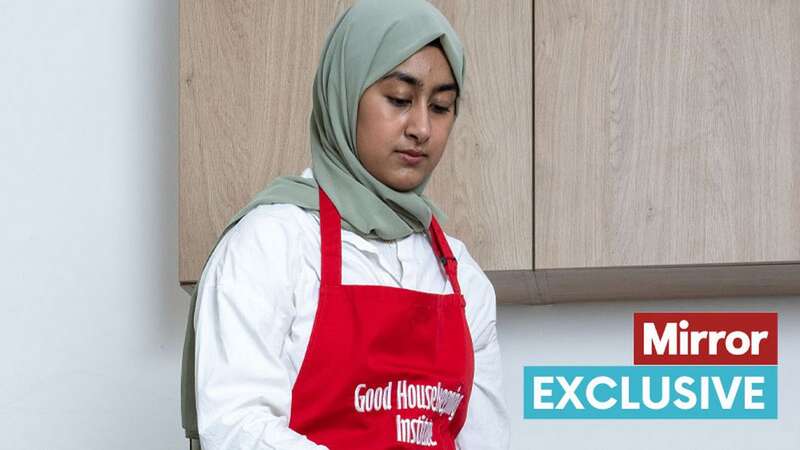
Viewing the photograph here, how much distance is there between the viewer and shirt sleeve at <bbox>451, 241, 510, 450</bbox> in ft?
4.77

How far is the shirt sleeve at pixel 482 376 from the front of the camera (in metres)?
1.45

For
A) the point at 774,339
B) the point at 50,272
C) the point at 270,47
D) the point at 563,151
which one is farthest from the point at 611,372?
the point at 50,272

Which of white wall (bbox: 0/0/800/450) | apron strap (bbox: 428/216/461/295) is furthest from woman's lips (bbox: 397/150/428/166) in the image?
white wall (bbox: 0/0/800/450)

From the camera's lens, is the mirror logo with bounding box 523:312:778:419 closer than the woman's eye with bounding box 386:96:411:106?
No

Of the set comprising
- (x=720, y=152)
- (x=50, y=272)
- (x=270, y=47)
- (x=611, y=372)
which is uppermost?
(x=270, y=47)

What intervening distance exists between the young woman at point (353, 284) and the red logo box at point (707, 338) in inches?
28.9

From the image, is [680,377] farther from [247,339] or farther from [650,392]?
[247,339]

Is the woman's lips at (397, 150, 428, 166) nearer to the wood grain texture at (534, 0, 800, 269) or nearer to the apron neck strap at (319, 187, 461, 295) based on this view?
the apron neck strap at (319, 187, 461, 295)

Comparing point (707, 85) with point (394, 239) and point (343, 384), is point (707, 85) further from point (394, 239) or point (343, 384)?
point (343, 384)

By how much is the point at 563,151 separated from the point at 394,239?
1.86 feet

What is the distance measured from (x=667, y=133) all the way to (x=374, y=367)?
2.47ft

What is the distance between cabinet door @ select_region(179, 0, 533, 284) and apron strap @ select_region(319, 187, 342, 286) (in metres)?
0.57

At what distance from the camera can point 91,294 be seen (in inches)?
82.7

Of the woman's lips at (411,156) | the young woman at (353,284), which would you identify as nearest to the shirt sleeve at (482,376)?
the young woman at (353,284)
